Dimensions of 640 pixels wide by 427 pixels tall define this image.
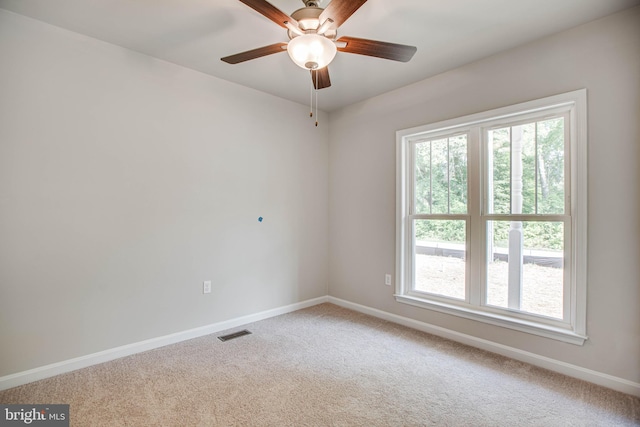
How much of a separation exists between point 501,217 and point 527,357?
3.73 feet

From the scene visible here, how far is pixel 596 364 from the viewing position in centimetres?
Answer: 218

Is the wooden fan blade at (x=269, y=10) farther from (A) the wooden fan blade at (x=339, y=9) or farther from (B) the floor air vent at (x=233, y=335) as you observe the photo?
(B) the floor air vent at (x=233, y=335)

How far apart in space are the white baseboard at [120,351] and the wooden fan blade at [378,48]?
8.95 feet

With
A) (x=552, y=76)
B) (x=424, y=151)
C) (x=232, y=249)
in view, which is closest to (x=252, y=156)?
(x=232, y=249)

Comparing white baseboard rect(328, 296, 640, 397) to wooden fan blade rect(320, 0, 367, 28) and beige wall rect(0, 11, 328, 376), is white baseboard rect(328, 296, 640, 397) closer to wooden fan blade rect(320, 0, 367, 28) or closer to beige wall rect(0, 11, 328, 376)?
beige wall rect(0, 11, 328, 376)

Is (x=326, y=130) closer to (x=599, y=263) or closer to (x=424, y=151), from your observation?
(x=424, y=151)

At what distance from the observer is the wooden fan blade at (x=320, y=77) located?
7.02 ft

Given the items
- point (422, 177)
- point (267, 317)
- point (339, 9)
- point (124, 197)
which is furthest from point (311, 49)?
point (267, 317)

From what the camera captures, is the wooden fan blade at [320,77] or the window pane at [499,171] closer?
the wooden fan blade at [320,77]

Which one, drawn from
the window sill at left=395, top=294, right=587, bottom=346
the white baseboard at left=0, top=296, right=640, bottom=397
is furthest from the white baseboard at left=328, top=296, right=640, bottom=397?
the window sill at left=395, top=294, right=587, bottom=346

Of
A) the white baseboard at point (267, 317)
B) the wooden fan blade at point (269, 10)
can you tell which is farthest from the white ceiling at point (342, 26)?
the white baseboard at point (267, 317)

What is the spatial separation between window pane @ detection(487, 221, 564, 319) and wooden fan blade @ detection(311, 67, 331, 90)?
6.23ft

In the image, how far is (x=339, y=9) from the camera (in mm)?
1532

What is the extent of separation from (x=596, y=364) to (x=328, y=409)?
1.91 m
